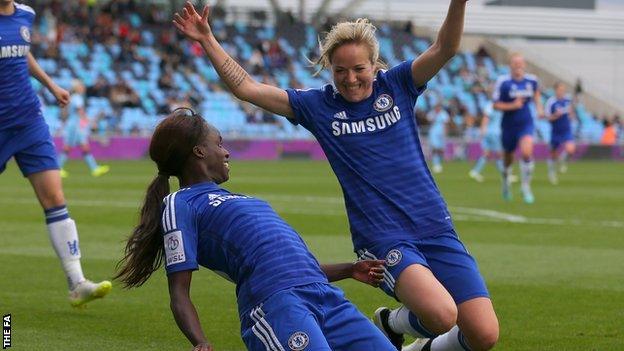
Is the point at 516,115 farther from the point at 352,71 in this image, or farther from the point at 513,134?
the point at 352,71

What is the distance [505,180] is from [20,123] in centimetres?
1437

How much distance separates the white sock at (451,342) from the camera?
7137mm

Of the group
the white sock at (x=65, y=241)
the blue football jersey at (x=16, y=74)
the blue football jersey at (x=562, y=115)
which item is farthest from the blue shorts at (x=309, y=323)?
the blue football jersey at (x=562, y=115)

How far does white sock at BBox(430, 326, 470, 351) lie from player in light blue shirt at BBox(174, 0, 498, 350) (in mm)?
69

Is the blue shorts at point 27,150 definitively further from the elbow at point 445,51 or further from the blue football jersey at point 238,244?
the blue football jersey at point 238,244

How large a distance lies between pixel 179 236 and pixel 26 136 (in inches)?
181

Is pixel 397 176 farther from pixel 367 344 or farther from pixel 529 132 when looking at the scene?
pixel 529 132

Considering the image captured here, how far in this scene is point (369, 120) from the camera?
691 cm

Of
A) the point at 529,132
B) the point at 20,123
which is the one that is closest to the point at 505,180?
the point at 529,132

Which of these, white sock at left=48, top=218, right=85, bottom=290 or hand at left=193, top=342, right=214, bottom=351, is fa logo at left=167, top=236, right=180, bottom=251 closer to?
hand at left=193, top=342, right=214, bottom=351

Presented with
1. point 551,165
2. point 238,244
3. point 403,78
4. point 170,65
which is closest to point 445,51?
point 403,78

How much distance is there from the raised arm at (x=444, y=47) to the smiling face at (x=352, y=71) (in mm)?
297

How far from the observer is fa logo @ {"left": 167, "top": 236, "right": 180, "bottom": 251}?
538 cm

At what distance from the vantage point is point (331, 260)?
12.9 m
